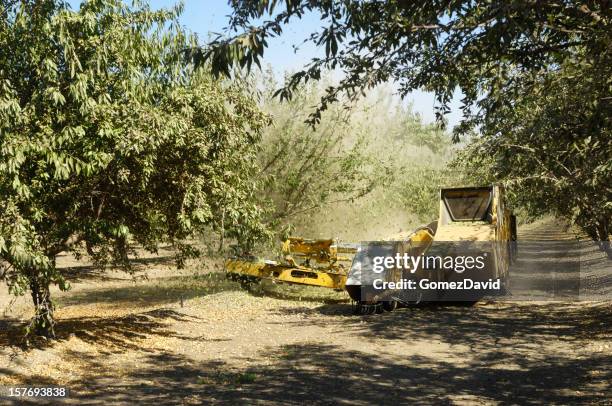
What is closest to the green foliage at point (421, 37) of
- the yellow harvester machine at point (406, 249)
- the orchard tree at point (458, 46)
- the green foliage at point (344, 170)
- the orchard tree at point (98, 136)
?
the orchard tree at point (458, 46)

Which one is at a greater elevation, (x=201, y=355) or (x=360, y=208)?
(x=360, y=208)

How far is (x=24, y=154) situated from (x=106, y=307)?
13.0 meters

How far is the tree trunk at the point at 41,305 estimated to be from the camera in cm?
1123

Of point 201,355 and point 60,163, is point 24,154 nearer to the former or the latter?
point 60,163

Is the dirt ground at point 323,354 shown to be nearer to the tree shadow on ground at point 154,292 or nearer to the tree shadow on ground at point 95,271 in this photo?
the tree shadow on ground at point 154,292

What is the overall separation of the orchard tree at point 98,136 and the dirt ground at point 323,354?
4.97 feet

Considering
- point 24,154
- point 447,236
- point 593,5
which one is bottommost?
point 447,236

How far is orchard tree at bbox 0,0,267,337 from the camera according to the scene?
A: 9594 mm

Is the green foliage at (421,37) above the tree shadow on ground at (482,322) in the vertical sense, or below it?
above

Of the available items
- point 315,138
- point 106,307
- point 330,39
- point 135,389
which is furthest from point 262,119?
point 106,307

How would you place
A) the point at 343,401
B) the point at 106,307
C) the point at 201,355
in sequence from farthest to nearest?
the point at 106,307
the point at 201,355
the point at 343,401

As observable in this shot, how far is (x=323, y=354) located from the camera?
480 inches

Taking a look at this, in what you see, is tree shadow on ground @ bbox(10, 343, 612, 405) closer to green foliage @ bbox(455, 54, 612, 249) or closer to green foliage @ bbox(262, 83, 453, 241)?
green foliage @ bbox(455, 54, 612, 249)

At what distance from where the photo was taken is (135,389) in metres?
9.87
